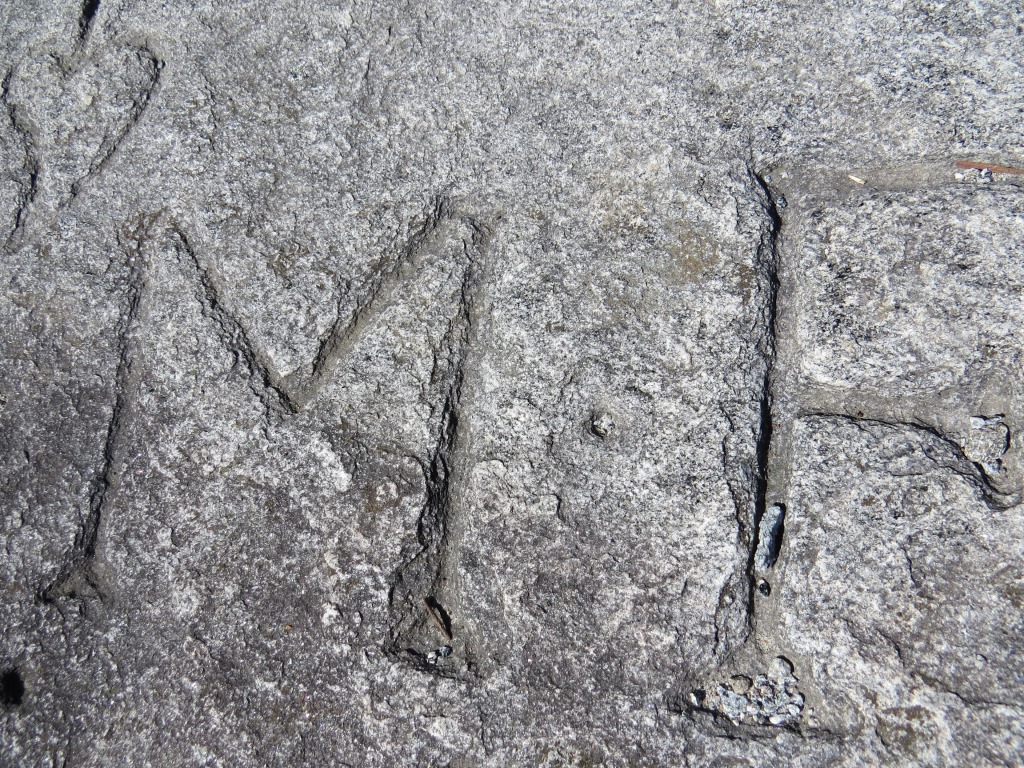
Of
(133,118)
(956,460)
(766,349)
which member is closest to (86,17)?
(133,118)

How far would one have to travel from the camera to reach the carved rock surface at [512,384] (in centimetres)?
96

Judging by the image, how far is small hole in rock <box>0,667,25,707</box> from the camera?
965mm

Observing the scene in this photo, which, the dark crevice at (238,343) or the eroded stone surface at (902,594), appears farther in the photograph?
the dark crevice at (238,343)

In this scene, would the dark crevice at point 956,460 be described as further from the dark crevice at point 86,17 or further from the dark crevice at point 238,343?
the dark crevice at point 86,17

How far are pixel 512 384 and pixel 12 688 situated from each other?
2.32 ft

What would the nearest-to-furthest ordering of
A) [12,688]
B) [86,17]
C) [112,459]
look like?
[12,688]
[112,459]
[86,17]

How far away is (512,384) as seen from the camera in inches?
44.2

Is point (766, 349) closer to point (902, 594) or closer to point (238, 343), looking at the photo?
point (902, 594)

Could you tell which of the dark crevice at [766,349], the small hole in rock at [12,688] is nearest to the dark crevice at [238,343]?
the small hole in rock at [12,688]

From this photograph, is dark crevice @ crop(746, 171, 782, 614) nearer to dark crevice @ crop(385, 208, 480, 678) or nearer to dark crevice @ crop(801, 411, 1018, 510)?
dark crevice @ crop(801, 411, 1018, 510)

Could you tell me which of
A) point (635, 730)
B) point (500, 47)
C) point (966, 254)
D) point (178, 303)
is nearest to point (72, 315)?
point (178, 303)

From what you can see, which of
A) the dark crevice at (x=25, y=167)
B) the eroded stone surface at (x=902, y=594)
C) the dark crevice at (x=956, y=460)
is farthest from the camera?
the dark crevice at (x=25, y=167)

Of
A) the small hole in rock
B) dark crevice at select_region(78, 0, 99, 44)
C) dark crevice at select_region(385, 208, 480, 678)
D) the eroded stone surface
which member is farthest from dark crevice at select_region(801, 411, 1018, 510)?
dark crevice at select_region(78, 0, 99, 44)

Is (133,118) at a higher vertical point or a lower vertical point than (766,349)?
higher
